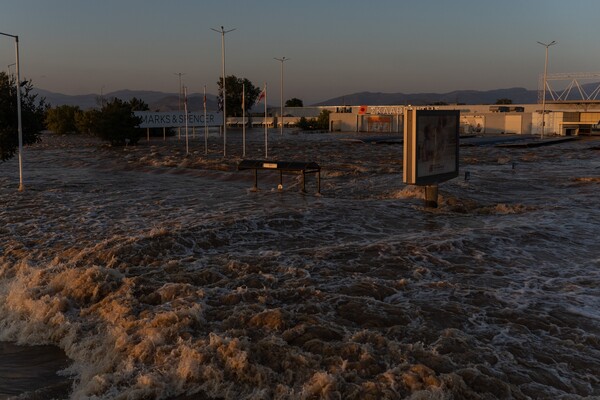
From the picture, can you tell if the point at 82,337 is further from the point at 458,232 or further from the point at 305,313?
the point at 458,232

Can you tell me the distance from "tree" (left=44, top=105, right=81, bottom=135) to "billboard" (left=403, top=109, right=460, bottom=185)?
99254 mm

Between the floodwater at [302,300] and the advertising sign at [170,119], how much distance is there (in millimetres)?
55057

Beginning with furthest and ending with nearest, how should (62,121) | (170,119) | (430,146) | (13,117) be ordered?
1. (62,121)
2. (170,119)
3. (13,117)
4. (430,146)

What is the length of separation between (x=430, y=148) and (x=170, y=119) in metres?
62.5

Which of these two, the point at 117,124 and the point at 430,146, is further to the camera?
the point at 117,124

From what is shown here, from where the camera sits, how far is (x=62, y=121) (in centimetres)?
10862

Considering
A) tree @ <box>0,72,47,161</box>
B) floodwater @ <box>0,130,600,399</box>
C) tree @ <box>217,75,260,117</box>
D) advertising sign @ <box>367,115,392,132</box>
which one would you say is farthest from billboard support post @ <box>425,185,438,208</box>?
tree @ <box>217,75,260,117</box>

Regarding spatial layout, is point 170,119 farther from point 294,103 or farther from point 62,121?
point 294,103

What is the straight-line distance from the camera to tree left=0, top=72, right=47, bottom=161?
29.2 metres

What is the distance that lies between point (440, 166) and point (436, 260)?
844 cm

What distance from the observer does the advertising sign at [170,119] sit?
7556 cm

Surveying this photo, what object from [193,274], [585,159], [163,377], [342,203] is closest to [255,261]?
[193,274]

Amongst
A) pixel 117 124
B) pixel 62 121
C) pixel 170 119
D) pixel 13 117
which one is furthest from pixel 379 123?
pixel 13 117

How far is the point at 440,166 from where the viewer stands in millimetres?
21109
